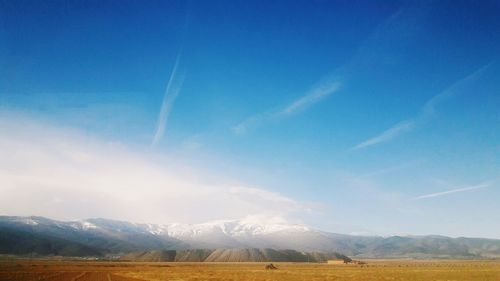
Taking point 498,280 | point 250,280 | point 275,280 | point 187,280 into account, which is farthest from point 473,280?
point 187,280

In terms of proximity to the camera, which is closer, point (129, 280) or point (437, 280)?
point (437, 280)

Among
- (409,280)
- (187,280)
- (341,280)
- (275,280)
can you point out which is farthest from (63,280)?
(409,280)

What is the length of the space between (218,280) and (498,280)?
48.2 metres

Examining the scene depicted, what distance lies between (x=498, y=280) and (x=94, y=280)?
2784 inches

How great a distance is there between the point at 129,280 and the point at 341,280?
130 ft

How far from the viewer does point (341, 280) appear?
72875mm

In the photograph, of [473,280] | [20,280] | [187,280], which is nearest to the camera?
[20,280]

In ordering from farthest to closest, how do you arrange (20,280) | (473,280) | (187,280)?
(187,280) < (473,280) < (20,280)

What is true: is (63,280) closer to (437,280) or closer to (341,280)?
(341,280)

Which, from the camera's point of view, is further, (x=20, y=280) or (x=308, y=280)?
(x=308, y=280)

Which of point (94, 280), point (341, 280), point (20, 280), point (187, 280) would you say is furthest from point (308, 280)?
point (20, 280)

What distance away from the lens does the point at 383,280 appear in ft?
235

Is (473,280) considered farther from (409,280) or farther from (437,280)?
(409,280)

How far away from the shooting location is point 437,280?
232ft
